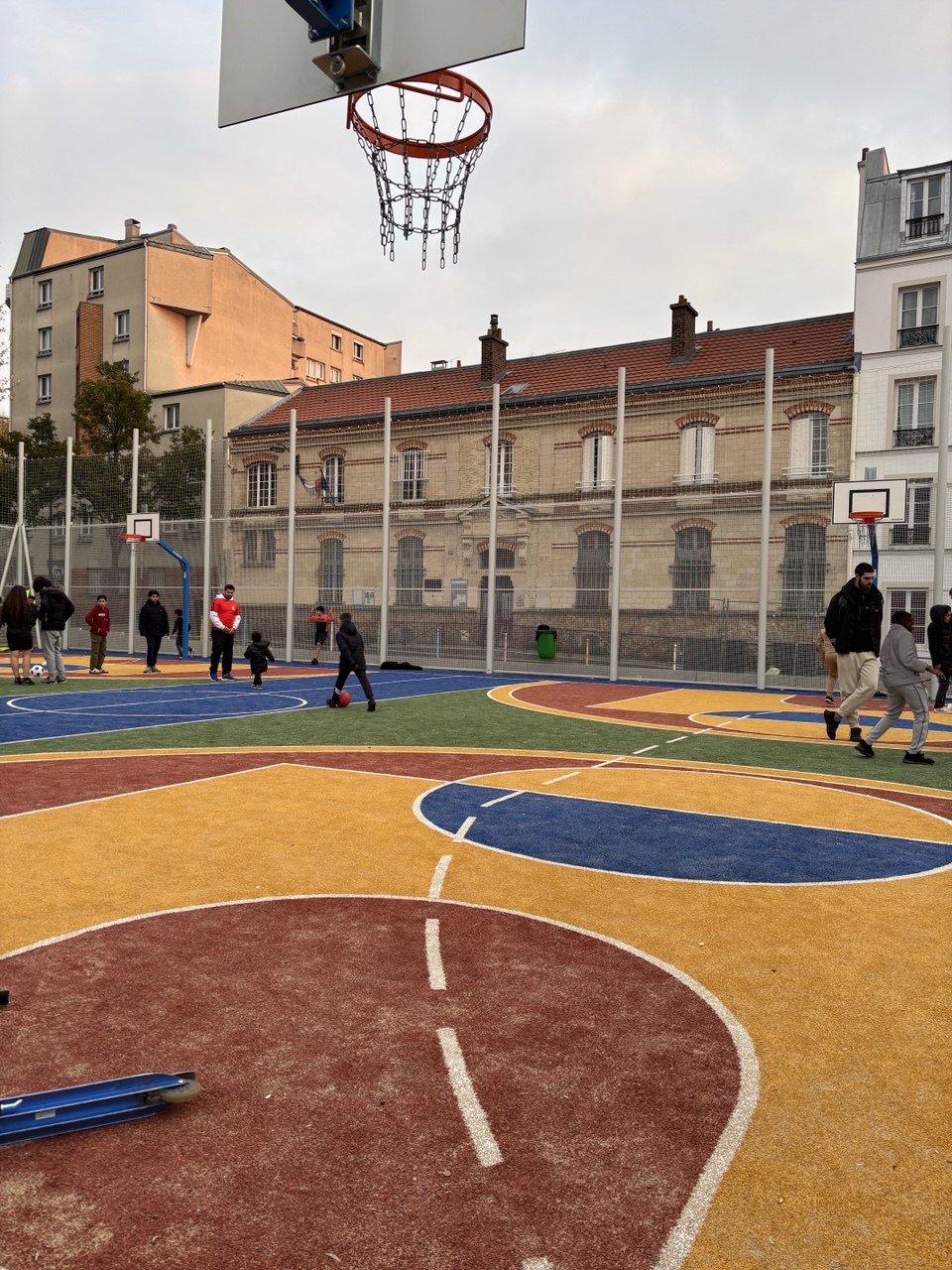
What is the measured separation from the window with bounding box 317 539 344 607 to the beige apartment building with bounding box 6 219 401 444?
52.4 feet

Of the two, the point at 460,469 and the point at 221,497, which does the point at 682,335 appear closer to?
the point at 460,469

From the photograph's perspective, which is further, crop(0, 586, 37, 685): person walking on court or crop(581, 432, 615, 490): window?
crop(581, 432, 615, 490): window

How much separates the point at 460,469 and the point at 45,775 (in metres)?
28.8

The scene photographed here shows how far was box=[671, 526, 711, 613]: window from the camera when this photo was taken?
23.2 m

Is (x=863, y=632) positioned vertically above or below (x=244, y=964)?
above

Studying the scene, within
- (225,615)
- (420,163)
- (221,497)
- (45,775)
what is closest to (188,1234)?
(45,775)

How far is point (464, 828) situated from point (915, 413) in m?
27.5

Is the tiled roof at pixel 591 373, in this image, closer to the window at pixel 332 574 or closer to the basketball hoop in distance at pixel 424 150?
the window at pixel 332 574

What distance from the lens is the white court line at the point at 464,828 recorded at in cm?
778

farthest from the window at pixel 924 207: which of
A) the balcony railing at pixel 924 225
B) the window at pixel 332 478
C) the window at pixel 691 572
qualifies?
the window at pixel 332 478

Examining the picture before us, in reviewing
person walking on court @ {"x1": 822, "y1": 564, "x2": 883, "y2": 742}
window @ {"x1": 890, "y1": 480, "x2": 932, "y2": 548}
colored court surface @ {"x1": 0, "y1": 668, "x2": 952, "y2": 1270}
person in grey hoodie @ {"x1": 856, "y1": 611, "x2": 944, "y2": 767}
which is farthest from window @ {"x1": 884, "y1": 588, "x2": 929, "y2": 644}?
colored court surface @ {"x1": 0, "y1": 668, "x2": 952, "y2": 1270}

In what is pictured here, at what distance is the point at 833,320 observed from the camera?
1363 inches

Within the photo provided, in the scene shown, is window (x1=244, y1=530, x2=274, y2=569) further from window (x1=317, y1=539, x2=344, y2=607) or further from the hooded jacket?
the hooded jacket

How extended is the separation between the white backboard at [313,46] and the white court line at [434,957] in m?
5.00
